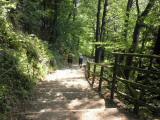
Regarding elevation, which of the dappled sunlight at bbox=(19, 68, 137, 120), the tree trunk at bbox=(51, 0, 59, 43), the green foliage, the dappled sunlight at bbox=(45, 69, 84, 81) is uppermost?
the tree trunk at bbox=(51, 0, 59, 43)

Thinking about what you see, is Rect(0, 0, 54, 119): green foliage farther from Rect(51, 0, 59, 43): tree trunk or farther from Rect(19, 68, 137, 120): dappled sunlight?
Rect(51, 0, 59, 43): tree trunk

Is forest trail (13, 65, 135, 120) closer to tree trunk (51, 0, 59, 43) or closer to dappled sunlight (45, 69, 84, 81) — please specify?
dappled sunlight (45, 69, 84, 81)

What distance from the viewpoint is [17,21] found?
1614cm

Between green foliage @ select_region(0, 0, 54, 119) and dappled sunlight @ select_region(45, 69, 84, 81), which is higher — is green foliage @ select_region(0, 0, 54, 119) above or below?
above

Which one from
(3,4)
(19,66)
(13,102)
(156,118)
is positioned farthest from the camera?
(3,4)

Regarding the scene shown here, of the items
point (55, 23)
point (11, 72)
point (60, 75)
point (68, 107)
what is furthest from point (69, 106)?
point (55, 23)

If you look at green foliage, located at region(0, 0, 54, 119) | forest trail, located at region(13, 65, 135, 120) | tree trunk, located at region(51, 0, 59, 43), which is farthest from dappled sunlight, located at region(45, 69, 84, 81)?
tree trunk, located at region(51, 0, 59, 43)

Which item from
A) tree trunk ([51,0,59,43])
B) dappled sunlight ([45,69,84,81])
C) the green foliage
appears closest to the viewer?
the green foliage

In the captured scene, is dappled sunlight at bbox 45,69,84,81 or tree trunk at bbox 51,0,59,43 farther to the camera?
tree trunk at bbox 51,0,59,43

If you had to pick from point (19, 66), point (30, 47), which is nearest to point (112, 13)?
point (30, 47)

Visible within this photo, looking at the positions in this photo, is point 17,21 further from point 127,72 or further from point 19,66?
point 127,72

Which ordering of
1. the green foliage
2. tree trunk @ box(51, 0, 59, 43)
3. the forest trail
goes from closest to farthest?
the forest trail < the green foliage < tree trunk @ box(51, 0, 59, 43)

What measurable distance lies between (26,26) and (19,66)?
10.1 meters

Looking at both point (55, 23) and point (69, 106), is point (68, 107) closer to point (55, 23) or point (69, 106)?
point (69, 106)
